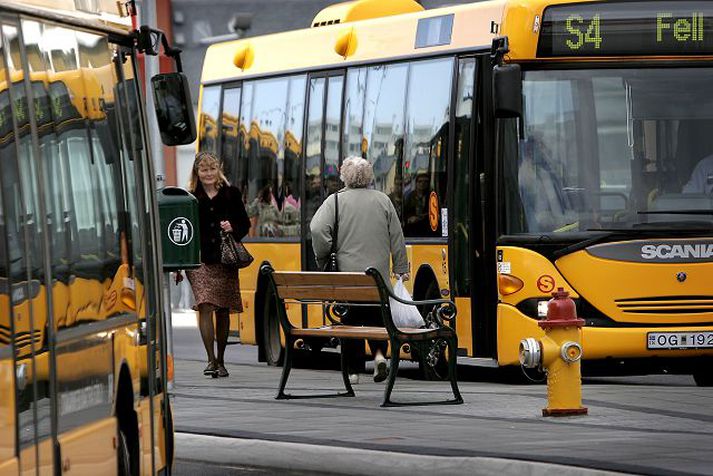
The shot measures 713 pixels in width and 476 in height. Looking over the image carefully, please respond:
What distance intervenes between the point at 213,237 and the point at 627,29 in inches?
155

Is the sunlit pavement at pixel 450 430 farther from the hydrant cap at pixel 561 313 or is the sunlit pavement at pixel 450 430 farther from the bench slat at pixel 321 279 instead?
the bench slat at pixel 321 279

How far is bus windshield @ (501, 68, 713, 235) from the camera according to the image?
711 inches

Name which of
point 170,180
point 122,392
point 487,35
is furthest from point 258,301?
point 170,180

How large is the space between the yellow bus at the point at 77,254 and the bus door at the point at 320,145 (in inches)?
390

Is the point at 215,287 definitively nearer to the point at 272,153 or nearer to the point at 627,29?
the point at 272,153

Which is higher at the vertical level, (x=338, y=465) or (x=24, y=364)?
(x=24, y=364)

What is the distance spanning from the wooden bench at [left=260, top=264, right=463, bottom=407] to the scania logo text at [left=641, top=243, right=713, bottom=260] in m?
2.01

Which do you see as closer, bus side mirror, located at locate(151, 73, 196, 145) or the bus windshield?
bus side mirror, located at locate(151, 73, 196, 145)

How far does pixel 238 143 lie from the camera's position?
77.0ft

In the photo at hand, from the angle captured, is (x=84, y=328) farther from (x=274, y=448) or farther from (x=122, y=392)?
(x=274, y=448)

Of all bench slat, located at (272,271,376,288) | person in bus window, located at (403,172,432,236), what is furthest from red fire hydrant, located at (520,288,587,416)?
person in bus window, located at (403,172,432,236)

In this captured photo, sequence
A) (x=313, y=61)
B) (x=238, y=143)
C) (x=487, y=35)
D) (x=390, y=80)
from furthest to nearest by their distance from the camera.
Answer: (x=238, y=143) < (x=313, y=61) < (x=390, y=80) < (x=487, y=35)

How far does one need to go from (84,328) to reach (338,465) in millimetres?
3324

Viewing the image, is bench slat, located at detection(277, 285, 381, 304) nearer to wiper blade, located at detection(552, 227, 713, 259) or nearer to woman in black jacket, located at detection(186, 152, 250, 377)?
wiper blade, located at detection(552, 227, 713, 259)
